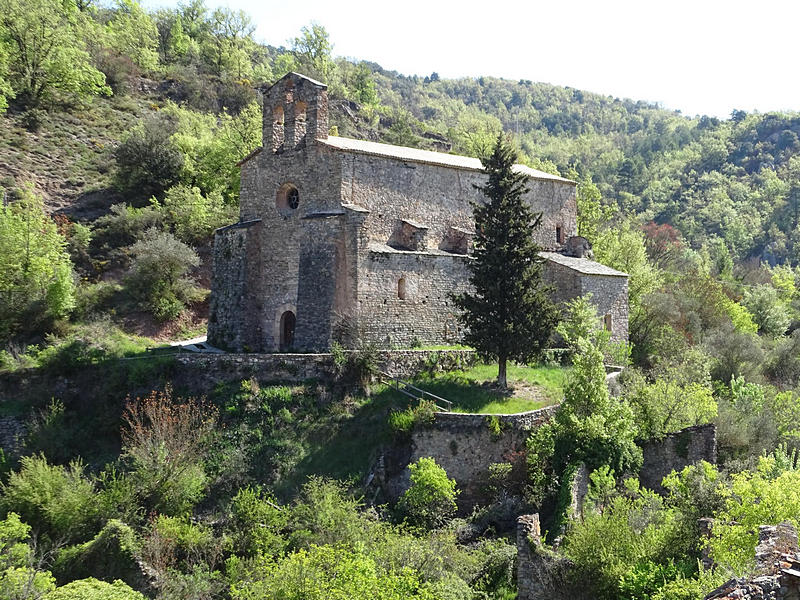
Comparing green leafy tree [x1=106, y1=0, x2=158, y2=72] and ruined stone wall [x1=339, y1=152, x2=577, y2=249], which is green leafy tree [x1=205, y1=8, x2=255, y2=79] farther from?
ruined stone wall [x1=339, y1=152, x2=577, y2=249]

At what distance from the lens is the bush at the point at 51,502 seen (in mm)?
21797

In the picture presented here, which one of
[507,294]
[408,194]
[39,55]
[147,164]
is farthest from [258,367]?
[39,55]

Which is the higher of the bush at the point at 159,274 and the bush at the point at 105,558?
the bush at the point at 159,274

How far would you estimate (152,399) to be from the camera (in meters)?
24.7

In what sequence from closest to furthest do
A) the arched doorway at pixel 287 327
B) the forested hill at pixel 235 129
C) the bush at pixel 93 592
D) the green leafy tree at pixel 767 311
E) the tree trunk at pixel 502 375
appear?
the bush at pixel 93 592 → the tree trunk at pixel 502 375 → the arched doorway at pixel 287 327 → the forested hill at pixel 235 129 → the green leafy tree at pixel 767 311

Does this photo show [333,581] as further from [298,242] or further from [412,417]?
[298,242]

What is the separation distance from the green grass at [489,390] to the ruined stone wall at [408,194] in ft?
23.6

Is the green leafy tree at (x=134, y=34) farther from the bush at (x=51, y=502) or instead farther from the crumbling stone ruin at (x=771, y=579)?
the crumbling stone ruin at (x=771, y=579)

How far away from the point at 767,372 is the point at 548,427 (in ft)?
76.9

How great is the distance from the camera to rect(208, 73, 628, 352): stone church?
28.4m

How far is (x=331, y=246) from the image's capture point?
28.4 meters

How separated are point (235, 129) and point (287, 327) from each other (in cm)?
2322

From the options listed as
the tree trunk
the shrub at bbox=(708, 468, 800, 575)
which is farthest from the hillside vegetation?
the tree trunk

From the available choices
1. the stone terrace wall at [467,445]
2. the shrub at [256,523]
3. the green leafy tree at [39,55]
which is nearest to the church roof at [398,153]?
the stone terrace wall at [467,445]
